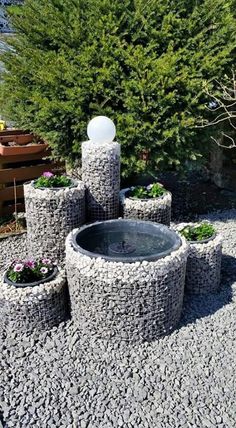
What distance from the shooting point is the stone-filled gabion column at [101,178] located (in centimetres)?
353

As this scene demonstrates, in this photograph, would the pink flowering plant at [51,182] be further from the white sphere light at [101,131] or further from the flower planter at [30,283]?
the flower planter at [30,283]

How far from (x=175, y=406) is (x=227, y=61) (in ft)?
12.8

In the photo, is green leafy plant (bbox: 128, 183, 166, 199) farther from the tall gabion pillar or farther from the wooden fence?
the wooden fence

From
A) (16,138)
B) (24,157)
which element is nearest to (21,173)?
(24,157)

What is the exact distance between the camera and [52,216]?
11.5 ft

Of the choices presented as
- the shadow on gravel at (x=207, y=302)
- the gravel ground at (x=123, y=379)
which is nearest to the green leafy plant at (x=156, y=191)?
the shadow on gravel at (x=207, y=302)

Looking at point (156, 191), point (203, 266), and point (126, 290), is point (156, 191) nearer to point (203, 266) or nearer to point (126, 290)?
point (203, 266)

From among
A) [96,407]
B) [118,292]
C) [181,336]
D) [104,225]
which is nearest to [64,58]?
[104,225]

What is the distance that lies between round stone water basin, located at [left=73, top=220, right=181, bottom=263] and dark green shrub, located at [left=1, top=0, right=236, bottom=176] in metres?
1.22

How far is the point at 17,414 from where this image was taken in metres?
2.28

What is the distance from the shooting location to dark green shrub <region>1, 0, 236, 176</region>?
4.36 m

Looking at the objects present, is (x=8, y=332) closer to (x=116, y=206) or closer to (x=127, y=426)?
(x=127, y=426)

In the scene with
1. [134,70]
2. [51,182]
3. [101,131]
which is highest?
[134,70]

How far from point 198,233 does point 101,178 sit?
1005 millimetres
